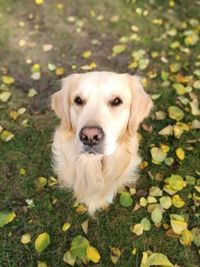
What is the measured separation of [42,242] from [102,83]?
173 cm

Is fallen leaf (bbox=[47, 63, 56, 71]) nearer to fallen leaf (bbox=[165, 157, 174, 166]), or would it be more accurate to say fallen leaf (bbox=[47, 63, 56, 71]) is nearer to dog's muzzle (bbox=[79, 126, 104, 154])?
fallen leaf (bbox=[165, 157, 174, 166])

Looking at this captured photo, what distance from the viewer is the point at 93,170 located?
4.39 meters

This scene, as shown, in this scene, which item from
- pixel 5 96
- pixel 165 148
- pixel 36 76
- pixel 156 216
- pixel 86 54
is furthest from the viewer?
pixel 86 54

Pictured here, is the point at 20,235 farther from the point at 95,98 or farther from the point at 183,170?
the point at 183,170

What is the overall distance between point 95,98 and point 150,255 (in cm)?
166

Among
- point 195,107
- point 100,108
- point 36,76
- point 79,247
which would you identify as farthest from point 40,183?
point 195,107

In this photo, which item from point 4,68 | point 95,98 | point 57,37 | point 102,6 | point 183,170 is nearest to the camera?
point 95,98

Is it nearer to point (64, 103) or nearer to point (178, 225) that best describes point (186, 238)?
point (178, 225)

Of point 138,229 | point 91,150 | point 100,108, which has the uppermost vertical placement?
point 100,108

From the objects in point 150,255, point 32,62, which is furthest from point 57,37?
point 150,255

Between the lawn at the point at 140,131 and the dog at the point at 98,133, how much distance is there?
7.8 inches

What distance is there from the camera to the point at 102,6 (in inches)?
273

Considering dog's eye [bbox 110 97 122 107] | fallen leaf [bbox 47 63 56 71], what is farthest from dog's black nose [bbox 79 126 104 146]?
fallen leaf [bbox 47 63 56 71]

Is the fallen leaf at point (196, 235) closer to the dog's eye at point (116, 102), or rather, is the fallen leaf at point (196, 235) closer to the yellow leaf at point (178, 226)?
the yellow leaf at point (178, 226)
